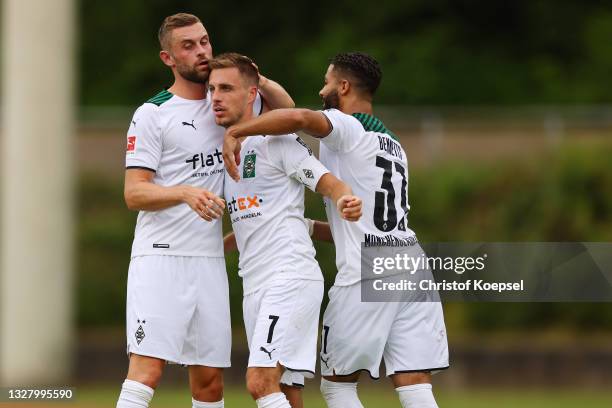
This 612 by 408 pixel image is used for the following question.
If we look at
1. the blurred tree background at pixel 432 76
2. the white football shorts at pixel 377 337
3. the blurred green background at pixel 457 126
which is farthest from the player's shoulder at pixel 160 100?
the blurred tree background at pixel 432 76

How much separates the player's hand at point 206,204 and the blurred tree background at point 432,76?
10497mm

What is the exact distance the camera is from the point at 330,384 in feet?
25.9

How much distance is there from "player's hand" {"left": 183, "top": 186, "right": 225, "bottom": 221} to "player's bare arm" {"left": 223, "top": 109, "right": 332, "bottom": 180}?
29 cm

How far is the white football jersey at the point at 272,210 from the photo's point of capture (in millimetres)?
7625

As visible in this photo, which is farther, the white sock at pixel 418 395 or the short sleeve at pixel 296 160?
the white sock at pixel 418 395

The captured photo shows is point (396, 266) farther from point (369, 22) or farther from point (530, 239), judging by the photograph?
point (369, 22)

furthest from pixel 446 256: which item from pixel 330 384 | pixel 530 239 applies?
pixel 530 239

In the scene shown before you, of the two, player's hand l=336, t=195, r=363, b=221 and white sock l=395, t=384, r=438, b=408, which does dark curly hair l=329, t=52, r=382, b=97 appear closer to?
player's hand l=336, t=195, r=363, b=221

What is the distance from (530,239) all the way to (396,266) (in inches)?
396

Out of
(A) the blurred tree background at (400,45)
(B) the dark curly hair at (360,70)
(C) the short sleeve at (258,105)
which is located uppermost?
(A) the blurred tree background at (400,45)

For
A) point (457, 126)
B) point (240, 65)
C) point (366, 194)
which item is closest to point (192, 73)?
point (240, 65)

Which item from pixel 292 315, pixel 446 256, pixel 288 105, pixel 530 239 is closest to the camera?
pixel 292 315

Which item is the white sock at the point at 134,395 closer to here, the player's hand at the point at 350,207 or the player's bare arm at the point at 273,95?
the player's hand at the point at 350,207

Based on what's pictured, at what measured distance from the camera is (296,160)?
762 cm
